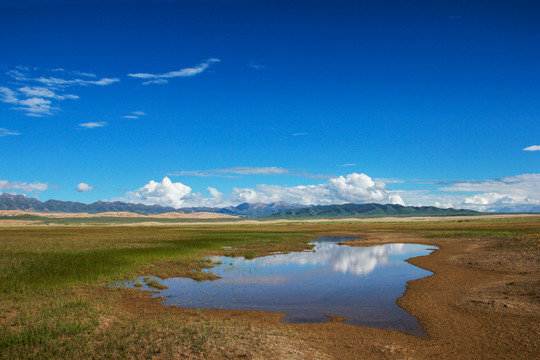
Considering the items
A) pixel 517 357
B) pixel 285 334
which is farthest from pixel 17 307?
pixel 517 357

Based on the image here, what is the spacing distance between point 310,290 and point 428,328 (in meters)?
9.23

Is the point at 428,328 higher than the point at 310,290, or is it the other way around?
the point at 428,328

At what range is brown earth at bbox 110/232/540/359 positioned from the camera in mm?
11875

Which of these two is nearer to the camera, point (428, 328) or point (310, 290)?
point (428, 328)

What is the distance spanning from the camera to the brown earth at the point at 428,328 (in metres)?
11.9

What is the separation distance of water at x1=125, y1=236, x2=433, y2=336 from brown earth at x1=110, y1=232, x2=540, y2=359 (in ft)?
3.43

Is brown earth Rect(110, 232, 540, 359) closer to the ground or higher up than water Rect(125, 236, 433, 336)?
higher up

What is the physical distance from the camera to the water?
1723 centimetres

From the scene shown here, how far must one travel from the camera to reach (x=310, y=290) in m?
23.0

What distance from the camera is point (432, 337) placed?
13.6m

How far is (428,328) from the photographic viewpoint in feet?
48.5

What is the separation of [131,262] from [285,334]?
23.4m

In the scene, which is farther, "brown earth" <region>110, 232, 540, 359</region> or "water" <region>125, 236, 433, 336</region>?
"water" <region>125, 236, 433, 336</region>

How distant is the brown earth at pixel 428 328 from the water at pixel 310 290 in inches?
41.2
